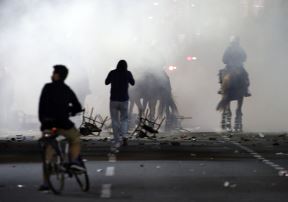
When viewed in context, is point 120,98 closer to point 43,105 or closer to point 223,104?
point 223,104

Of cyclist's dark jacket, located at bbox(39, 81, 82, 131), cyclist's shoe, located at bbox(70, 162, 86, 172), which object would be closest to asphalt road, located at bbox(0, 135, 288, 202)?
cyclist's shoe, located at bbox(70, 162, 86, 172)

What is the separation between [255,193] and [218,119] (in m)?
24.1

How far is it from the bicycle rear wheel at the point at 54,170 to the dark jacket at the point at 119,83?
344 inches

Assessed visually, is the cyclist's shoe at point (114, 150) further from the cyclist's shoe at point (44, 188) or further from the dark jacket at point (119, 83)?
the cyclist's shoe at point (44, 188)

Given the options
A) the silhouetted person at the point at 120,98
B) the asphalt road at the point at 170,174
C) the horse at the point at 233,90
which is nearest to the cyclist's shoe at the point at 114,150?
the asphalt road at the point at 170,174

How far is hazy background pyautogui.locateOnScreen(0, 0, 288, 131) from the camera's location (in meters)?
33.2

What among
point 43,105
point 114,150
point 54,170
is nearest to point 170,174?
point 54,170

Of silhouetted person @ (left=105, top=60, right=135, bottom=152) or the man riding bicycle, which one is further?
silhouetted person @ (left=105, top=60, right=135, bottom=152)

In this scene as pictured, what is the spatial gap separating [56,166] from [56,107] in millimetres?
738

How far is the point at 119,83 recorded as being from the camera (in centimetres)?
2277

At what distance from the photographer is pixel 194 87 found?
44500mm

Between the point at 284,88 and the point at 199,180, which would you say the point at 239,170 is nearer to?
the point at 199,180

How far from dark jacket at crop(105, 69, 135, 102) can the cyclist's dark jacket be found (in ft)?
28.1

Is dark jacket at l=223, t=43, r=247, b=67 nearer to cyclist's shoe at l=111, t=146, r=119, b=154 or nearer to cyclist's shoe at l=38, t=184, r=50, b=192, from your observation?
cyclist's shoe at l=111, t=146, r=119, b=154
